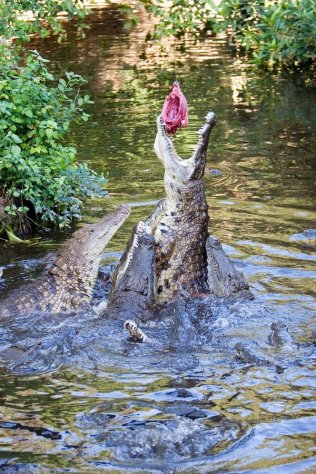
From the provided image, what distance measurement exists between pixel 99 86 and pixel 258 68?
356 centimetres

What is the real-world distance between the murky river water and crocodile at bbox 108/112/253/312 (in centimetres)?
30

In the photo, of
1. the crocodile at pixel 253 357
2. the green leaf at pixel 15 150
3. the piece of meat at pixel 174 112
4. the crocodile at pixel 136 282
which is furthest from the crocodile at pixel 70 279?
the crocodile at pixel 253 357

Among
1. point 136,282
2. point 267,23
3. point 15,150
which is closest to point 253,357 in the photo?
point 136,282

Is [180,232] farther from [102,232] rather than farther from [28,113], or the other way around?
[28,113]

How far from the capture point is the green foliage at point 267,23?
17047mm

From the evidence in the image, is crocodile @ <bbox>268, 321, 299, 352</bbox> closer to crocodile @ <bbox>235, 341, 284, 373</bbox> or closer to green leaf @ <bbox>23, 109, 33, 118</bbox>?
crocodile @ <bbox>235, 341, 284, 373</bbox>

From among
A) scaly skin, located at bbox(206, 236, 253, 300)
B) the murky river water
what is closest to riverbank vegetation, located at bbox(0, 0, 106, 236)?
the murky river water

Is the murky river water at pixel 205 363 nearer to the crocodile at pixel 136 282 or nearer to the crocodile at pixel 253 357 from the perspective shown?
the crocodile at pixel 253 357

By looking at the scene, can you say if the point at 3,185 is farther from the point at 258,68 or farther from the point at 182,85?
the point at 258,68

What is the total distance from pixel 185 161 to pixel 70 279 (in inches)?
60.4

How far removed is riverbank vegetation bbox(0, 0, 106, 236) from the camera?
10.0 m

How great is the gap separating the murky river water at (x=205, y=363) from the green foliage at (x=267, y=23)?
109 inches

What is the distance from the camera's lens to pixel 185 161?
844 cm

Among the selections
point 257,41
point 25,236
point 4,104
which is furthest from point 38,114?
point 257,41
